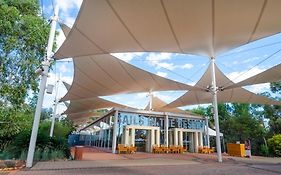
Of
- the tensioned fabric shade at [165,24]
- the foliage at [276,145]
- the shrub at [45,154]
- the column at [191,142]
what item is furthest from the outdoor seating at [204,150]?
the shrub at [45,154]

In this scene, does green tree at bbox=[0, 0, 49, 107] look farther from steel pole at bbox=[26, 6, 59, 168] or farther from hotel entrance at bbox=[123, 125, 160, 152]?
hotel entrance at bbox=[123, 125, 160, 152]

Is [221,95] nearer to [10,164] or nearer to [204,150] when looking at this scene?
[204,150]

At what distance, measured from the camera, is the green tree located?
448 inches

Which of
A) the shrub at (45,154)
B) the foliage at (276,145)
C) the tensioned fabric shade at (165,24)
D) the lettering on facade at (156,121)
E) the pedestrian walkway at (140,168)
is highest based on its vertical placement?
the tensioned fabric shade at (165,24)

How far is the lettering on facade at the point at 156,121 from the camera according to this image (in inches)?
623

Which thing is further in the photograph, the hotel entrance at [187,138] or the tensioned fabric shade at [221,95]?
the hotel entrance at [187,138]

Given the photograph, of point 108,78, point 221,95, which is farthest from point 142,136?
point 221,95

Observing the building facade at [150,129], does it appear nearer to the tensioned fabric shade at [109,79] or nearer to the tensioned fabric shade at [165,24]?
the tensioned fabric shade at [109,79]

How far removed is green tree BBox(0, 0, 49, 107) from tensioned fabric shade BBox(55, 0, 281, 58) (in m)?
4.67

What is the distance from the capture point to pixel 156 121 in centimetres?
1723

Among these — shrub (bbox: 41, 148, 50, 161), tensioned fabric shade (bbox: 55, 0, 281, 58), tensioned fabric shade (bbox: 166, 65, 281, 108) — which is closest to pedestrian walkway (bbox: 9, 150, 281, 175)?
shrub (bbox: 41, 148, 50, 161)

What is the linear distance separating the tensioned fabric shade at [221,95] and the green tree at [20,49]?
10199 millimetres

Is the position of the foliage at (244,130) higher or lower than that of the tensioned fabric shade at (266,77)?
lower

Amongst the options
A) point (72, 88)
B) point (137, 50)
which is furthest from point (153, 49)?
point (72, 88)
